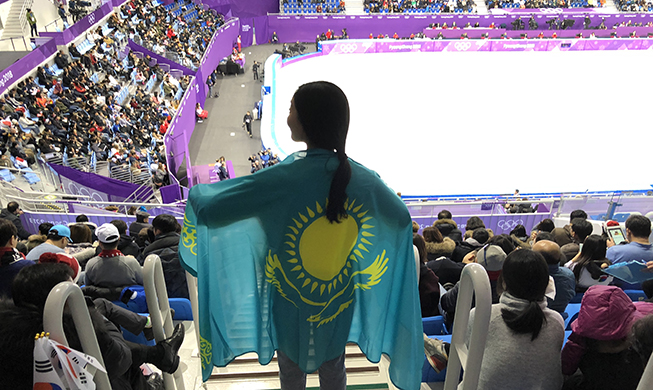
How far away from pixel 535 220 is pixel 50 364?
7.35 metres

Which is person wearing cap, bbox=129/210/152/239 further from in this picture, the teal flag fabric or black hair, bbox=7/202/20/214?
the teal flag fabric

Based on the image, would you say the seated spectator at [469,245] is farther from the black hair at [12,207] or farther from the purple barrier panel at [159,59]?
the purple barrier panel at [159,59]

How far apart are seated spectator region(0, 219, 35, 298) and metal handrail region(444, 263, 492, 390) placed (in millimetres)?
2378

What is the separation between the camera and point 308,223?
1723 millimetres

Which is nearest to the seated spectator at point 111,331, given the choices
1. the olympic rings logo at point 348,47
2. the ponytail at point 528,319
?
the ponytail at point 528,319

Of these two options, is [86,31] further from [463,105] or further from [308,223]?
[308,223]

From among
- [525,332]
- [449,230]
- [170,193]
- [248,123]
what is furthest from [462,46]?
[525,332]

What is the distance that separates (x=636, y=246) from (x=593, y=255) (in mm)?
355

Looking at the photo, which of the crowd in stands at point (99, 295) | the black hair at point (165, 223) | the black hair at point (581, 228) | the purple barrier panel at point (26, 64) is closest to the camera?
the crowd in stands at point (99, 295)

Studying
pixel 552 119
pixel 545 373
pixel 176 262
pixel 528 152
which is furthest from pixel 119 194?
pixel 552 119

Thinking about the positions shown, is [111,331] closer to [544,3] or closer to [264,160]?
[264,160]

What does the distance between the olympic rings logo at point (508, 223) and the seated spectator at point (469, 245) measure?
3.00 meters

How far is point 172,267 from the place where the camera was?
3.54 m

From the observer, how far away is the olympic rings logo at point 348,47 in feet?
71.7
